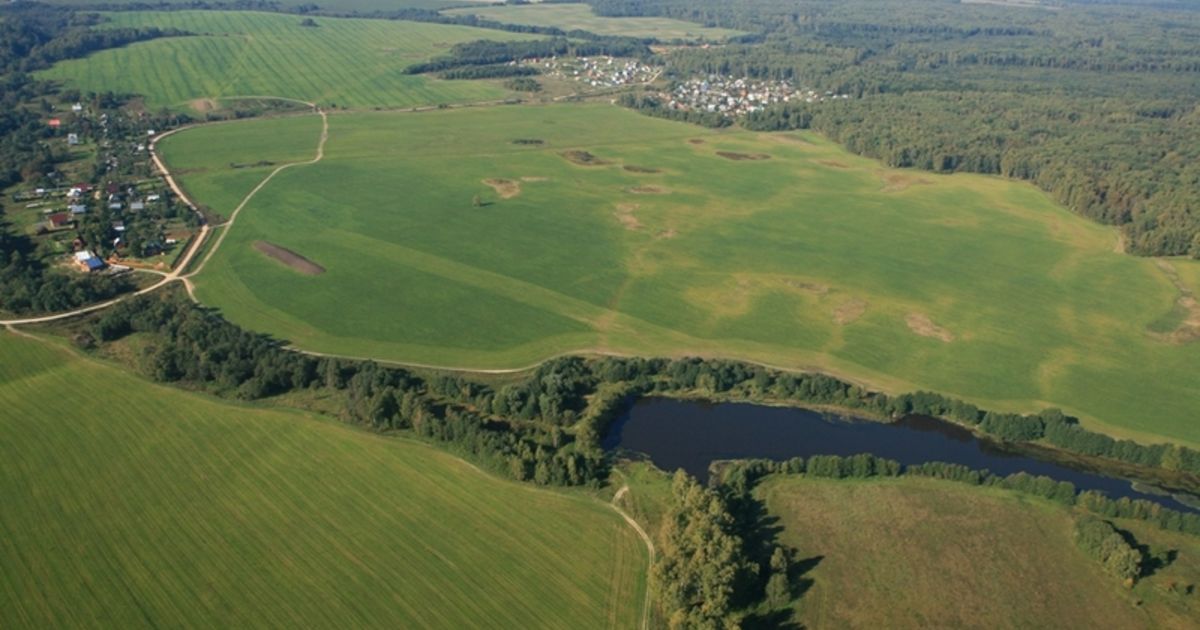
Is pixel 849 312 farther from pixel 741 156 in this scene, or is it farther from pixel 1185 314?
pixel 741 156

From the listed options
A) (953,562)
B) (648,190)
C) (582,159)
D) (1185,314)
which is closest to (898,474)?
(953,562)

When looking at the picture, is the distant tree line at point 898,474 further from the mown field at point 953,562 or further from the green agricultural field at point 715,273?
the green agricultural field at point 715,273

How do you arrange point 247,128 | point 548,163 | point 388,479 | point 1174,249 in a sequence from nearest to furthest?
1. point 388,479
2. point 1174,249
3. point 548,163
4. point 247,128

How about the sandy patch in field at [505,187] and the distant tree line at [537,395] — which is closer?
the distant tree line at [537,395]

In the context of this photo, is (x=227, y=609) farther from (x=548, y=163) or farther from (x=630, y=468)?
(x=548, y=163)

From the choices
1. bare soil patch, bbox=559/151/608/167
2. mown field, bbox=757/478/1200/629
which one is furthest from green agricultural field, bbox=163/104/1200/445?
mown field, bbox=757/478/1200/629

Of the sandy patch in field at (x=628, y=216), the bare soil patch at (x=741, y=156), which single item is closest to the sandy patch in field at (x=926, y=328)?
the sandy patch in field at (x=628, y=216)

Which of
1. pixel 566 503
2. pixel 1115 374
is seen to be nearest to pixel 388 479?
pixel 566 503
